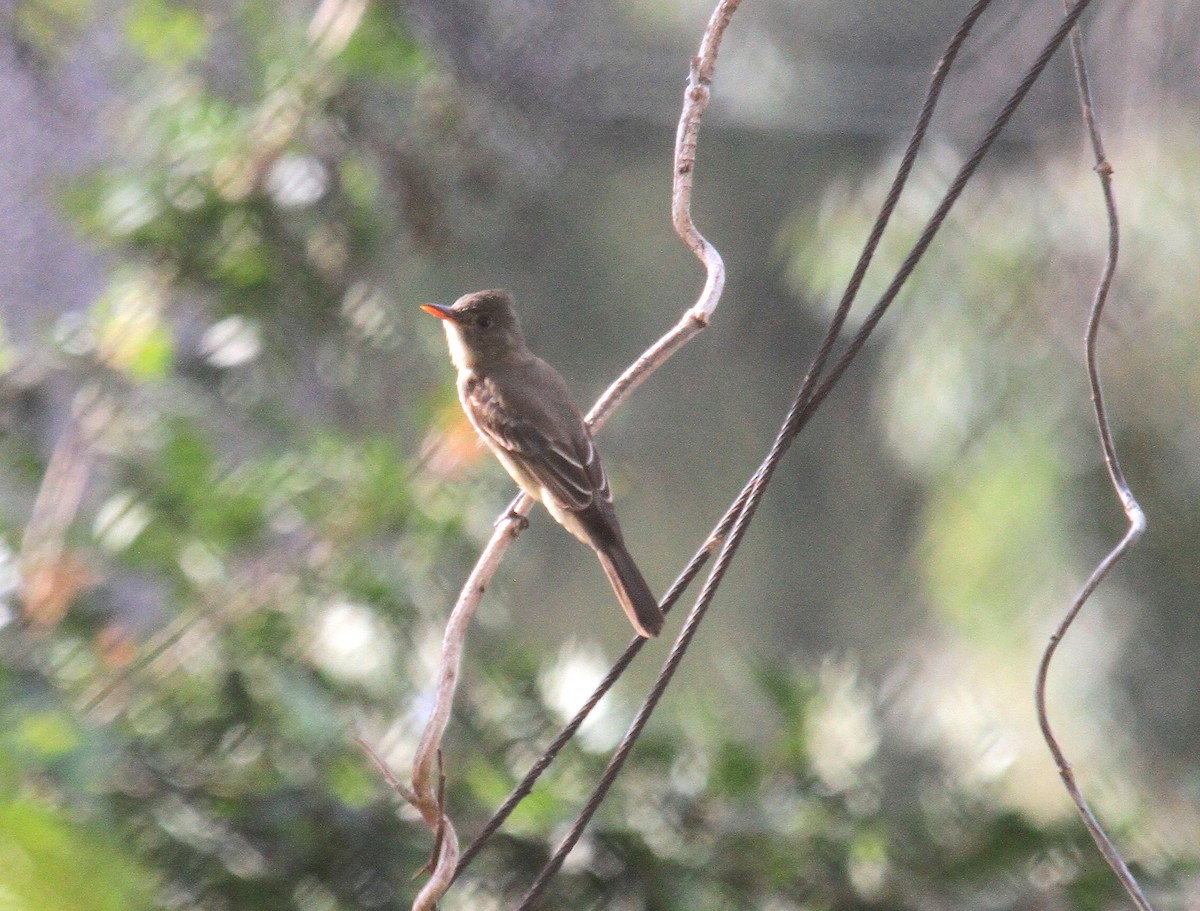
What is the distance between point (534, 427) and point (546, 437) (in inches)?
2.1

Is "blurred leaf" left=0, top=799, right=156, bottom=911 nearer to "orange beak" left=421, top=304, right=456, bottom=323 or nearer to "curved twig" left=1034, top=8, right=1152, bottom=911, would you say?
"curved twig" left=1034, top=8, right=1152, bottom=911

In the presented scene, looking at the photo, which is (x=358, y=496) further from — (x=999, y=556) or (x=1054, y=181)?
(x=1054, y=181)

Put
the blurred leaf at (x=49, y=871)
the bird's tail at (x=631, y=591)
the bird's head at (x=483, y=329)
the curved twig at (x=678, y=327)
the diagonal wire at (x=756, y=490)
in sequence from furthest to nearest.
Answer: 1. the bird's head at (x=483, y=329)
2. the bird's tail at (x=631, y=591)
3. the curved twig at (x=678, y=327)
4. the diagonal wire at (x=756, y=490)
5. the blurred leaf at (x=49, y=871)

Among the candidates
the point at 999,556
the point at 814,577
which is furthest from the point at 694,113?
the point at 814,577

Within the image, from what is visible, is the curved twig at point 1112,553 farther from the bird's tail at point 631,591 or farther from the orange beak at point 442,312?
the orange beak at point 442,312

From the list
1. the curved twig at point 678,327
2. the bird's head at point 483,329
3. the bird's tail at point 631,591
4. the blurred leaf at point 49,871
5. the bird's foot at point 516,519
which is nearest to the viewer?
the blurred leaf at point 49,871

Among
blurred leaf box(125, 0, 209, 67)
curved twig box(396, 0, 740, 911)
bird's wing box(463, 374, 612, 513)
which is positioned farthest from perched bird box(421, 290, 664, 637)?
blurred leaf box(125, 0, 209, 67)

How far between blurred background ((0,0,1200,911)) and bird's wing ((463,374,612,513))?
113 millimetres

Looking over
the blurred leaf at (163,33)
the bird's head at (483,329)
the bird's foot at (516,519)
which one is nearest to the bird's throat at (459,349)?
the bird's head at (483,329)

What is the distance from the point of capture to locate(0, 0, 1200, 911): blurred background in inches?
111

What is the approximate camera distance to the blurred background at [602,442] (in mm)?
2812

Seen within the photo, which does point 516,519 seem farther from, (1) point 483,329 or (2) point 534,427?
(1) point 483,329

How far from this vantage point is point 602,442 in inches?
174

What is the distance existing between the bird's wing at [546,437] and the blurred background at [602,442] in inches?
4.5
